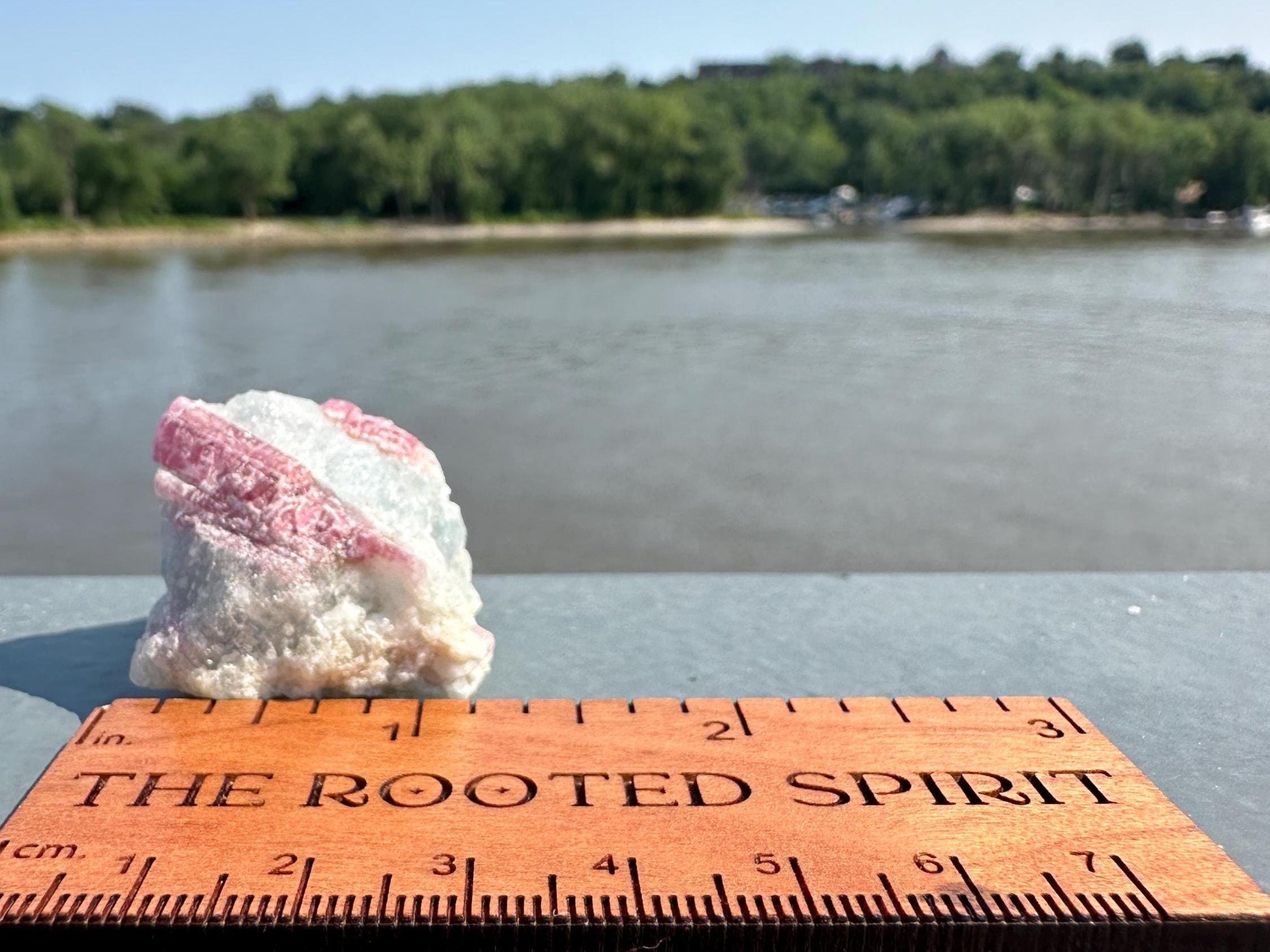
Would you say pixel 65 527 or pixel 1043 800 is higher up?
pixel 1043 800

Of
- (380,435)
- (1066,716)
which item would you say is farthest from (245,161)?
(1066,716)

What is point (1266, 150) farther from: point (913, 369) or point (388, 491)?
point (388, 491)

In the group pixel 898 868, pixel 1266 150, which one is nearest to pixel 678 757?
pixel 898 868

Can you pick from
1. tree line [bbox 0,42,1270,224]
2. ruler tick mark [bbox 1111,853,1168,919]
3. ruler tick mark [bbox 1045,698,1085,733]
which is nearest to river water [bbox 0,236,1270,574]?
ruler tick mark [bbox 1045,698,1085,733]

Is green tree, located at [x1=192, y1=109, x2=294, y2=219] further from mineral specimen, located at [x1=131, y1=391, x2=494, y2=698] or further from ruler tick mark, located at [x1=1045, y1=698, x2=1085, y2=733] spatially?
ruler tick mark, located at [x1=1045, y1=698, x2=1085, y2=733]

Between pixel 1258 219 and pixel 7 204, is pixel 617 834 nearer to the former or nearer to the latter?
pixel 1258 219

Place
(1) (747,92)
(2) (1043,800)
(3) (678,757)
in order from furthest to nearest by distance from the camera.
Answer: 1. (1) (747,92)
2. (3) (678,757)
3. (2) (1043,800)
